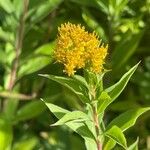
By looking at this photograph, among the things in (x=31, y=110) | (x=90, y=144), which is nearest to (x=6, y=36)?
(x=31, y=110)

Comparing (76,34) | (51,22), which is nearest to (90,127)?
(76,34)

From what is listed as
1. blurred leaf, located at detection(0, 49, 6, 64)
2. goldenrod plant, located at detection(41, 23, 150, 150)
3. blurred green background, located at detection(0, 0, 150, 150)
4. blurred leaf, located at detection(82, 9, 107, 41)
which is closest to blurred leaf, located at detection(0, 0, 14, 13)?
blurred green background, located at detection(0, 0, 150, 150)

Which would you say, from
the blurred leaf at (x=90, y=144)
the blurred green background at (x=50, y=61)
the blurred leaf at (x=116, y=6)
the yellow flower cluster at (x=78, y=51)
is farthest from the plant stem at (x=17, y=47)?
the yellow flower cluster at (x=78, y=51)

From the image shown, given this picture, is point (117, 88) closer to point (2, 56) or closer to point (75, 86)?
point (75, 86)

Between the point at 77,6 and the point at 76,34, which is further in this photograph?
the point at 77,6

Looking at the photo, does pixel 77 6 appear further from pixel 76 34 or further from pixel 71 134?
pixel 76 34

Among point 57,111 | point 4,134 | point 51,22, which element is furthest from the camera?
point 51,22
